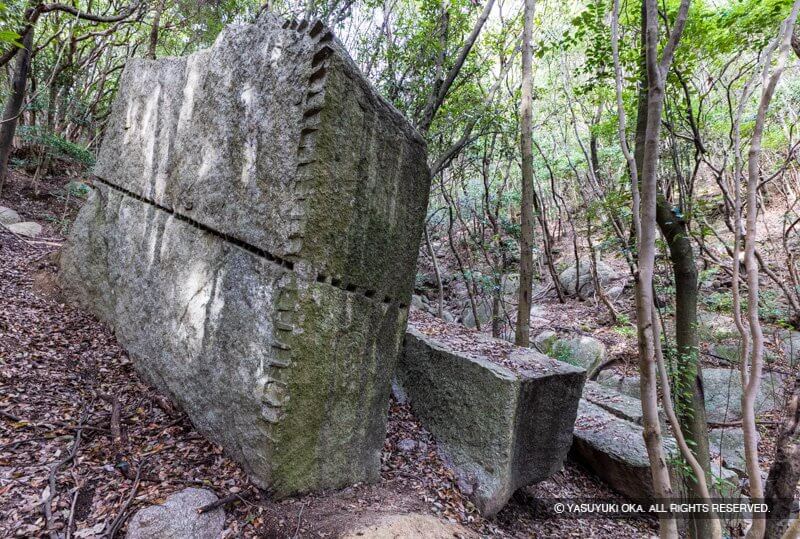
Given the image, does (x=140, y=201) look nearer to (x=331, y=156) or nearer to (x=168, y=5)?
(x=331, y=156)

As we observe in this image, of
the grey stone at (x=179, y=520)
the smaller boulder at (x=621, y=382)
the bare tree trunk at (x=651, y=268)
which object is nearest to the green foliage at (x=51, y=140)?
the grey stone at (x=179, y=520)

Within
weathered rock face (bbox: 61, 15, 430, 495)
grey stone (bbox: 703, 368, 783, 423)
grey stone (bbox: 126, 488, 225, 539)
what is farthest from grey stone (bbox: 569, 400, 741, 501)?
grey stone (bbox: 126, 488, 225, 539)

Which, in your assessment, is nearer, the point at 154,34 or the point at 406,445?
the point at 406,445

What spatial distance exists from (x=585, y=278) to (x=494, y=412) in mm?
9852

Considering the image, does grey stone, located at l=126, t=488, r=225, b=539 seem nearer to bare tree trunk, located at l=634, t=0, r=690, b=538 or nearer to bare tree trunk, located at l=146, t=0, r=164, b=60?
bare tree trunk, located at l=634, t=0, r=690, b=538

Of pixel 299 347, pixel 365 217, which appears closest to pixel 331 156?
pixel 365 217

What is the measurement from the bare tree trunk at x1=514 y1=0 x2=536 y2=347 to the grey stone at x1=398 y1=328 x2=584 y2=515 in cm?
134

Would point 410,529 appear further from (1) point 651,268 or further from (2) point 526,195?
(2) point 526,195

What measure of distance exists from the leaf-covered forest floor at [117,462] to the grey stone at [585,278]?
8.01 metres

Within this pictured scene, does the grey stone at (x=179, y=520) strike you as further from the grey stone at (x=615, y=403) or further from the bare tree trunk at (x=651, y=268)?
the grey stone at (x=615, y=403)

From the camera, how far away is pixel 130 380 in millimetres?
3801

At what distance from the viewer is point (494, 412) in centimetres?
391

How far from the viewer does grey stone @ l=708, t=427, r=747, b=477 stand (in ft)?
18.9

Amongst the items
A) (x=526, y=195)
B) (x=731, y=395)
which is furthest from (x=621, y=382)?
(x=526, y=195)
